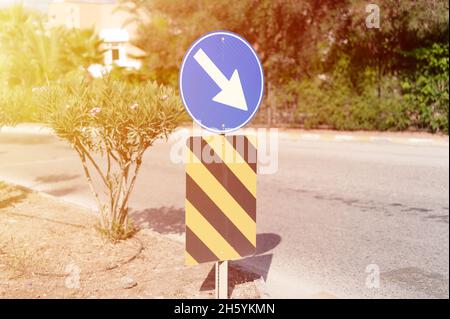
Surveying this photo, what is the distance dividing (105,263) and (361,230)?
3.39m

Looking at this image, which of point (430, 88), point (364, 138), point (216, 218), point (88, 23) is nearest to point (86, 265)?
point (216, 218)

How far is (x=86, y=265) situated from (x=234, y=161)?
185 centimetres

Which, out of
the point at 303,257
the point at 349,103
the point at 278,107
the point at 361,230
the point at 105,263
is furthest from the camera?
the point at 278,107

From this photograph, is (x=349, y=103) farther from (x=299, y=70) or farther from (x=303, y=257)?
(x=303, y=257)

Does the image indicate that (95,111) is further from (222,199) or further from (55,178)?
(55,178)

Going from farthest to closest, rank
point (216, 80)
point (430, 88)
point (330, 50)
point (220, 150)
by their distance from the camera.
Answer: point (330, 50) → point (430, 88) → point (220, 150) → point (216, 80)

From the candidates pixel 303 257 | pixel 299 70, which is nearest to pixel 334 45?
pixel 299 70

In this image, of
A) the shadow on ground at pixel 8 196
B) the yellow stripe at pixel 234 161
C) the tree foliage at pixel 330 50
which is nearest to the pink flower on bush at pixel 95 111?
the shadow on ground at pixel 8 196

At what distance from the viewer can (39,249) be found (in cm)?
449

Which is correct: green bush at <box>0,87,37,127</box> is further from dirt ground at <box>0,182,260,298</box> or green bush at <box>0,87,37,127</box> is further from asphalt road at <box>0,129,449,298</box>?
dirt ground at <box>0,182,260,298</box>

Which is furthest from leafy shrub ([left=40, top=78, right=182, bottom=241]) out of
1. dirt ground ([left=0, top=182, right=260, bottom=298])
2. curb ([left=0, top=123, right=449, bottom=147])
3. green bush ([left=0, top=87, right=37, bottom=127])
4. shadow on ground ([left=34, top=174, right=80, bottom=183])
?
curb ([left=0, top=123, right=449, bottom=147])

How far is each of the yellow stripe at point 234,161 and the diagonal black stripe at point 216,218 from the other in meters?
0.26

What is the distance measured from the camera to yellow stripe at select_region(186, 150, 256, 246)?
370 cm

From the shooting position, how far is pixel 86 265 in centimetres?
477
